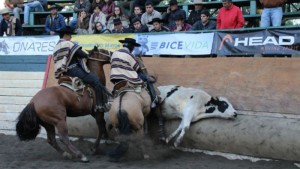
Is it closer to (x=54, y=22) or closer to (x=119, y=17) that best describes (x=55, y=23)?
(x=54, y=22)

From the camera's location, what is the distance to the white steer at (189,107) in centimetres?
794

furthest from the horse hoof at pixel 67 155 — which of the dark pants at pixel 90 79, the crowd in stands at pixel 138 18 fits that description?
the crowd in stands at pixel 138 18

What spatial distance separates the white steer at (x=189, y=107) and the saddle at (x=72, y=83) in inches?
55.1

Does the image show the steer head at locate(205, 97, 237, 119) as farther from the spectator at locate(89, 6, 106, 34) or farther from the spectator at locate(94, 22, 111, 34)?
the spectator at locate(89, 6, 106, 34)

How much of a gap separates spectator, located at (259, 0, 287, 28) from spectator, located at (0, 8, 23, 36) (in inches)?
282

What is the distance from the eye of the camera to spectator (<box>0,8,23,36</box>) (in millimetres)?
13836

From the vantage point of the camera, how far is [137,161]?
7750mm

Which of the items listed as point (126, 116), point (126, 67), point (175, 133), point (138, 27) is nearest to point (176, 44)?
point (138, 27)

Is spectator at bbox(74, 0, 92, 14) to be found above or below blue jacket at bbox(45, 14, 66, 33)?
above

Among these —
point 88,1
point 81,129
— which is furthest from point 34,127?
point 88,1

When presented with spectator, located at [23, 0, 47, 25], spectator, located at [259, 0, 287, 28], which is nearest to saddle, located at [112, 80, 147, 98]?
spectator, located at [259, 0, 287, 28]

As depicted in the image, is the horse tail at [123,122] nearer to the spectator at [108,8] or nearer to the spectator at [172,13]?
the spectator at [172,13]

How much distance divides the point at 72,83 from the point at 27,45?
13.5ft

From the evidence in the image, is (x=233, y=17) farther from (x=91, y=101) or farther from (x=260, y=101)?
(x=91, y=101)
